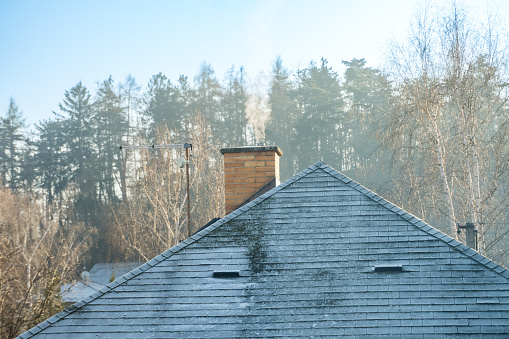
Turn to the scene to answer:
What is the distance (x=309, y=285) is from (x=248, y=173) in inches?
120

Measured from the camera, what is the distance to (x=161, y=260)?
7.14 meters

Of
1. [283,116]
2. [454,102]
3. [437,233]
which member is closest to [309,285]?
[437,233]

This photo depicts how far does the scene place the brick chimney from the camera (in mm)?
9055

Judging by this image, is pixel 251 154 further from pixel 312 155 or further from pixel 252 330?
pixel 312 155

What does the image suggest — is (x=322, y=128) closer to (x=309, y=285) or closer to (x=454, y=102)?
(x=454, y=102)

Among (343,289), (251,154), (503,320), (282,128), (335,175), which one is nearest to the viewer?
(503,320)

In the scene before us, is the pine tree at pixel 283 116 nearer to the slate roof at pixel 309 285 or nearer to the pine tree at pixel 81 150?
the pine tree at pixel 81 150

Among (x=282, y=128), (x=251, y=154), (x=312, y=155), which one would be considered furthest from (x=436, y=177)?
(x=282, y=128)

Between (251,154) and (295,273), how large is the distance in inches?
116

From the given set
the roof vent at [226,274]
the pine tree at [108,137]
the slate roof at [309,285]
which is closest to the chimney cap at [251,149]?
the slate roof at [309,285]

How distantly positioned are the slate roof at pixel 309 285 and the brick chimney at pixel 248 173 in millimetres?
1459

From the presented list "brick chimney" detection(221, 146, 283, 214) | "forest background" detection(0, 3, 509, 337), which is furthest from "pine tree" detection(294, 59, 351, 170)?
"brick chimney" detection(221, 146, 283, 214)

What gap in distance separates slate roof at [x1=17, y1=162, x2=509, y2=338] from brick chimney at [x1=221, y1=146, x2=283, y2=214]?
146 centimetres

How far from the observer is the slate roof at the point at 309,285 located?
6.02 m
